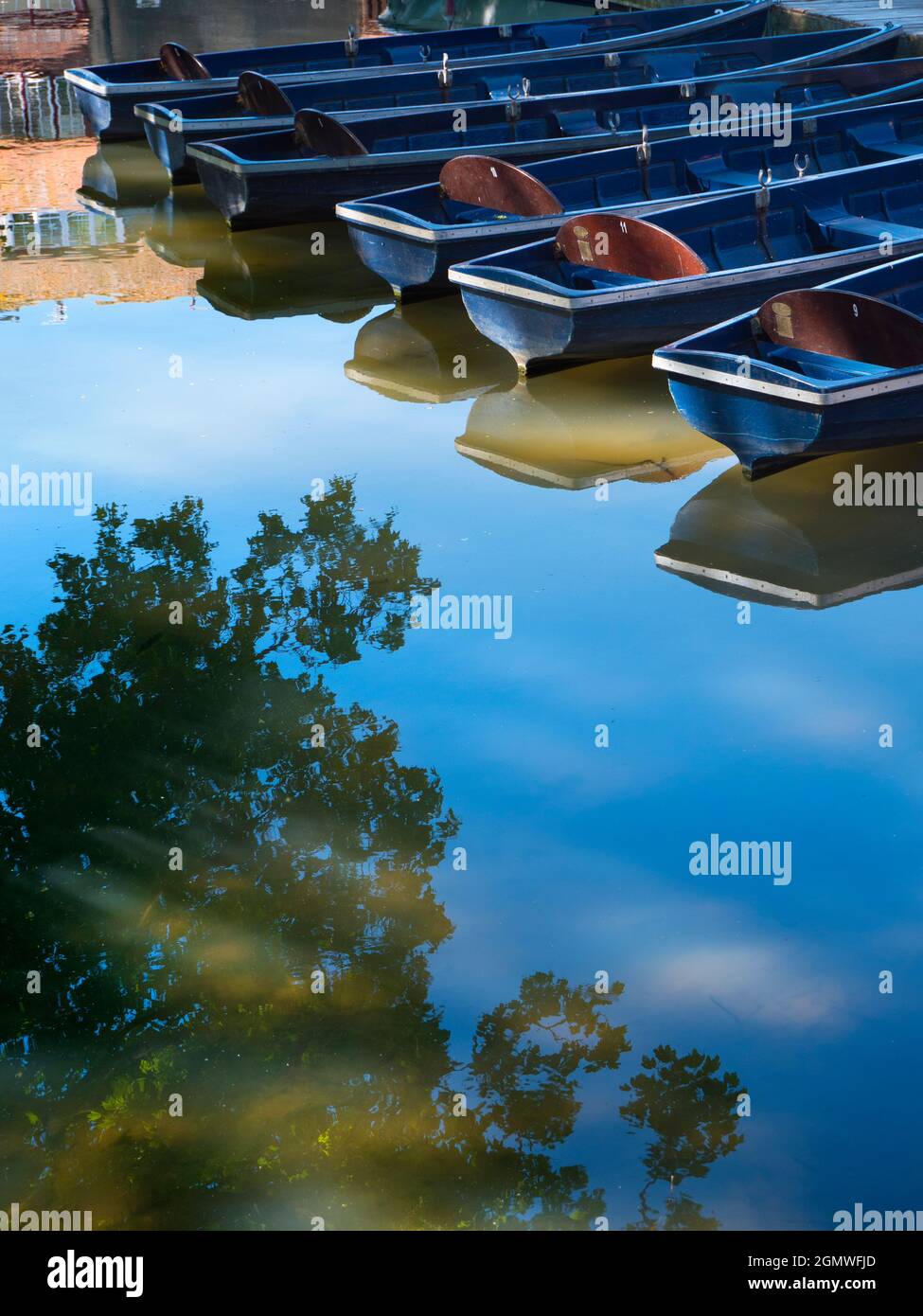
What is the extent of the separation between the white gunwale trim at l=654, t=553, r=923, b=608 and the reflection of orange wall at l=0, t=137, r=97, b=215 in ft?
32.5

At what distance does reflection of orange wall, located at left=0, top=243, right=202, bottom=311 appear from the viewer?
1290 centimetres

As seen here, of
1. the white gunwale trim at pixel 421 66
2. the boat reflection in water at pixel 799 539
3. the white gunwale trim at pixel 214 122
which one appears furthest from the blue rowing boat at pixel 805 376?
the white gunwale trim at pixel 421 66

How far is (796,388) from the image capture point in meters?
8.12

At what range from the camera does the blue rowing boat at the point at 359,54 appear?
54.5ft

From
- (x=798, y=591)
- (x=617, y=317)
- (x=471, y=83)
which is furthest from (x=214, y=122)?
(x=798, y=591)

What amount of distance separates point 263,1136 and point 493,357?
749 cm

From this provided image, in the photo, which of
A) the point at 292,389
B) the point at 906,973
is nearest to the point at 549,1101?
the point at 906,973

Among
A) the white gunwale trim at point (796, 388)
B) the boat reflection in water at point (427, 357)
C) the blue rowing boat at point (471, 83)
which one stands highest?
Result: the blue rowing boat at point (471, 83)

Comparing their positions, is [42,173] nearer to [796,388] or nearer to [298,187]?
[298,187]

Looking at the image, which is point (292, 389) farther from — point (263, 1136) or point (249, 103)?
point (263, 1136)

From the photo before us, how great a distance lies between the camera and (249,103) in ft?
49.5

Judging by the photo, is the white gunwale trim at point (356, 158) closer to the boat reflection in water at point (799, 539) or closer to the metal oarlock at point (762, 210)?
the metal oarlock at point (762, 210)

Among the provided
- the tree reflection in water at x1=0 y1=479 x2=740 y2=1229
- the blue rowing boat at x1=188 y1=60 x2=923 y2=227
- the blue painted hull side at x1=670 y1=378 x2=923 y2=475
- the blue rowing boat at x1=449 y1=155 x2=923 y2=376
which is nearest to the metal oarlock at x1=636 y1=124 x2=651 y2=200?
the blue rowing boat at x1=188 y1=60 x2=923 y2=227

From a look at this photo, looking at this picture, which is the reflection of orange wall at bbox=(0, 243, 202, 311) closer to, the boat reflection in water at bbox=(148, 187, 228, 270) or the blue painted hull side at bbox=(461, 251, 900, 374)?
the boat reflection in water at bbox=(148, 187, 228, 270)
